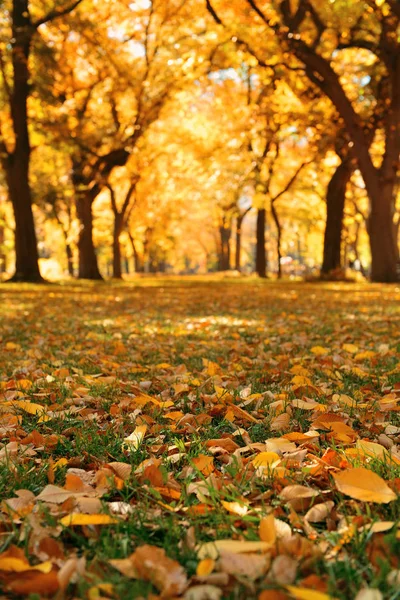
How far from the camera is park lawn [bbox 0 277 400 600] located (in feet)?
4.19

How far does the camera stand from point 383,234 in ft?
50.9

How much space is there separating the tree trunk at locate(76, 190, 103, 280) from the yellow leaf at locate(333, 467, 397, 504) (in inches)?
831

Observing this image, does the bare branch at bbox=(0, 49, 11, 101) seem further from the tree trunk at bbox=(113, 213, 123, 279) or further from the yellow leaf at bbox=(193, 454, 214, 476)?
the yellow leaf at bbox=(193, 454, 214, 476)

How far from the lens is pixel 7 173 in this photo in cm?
1633

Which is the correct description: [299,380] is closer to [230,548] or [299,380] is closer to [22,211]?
[230,548]

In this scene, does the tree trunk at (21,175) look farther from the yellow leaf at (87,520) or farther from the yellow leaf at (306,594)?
the yellow leaf at (306,594)

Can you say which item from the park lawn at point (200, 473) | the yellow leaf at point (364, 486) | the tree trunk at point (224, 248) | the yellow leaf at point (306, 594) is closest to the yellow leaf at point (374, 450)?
the park lawn at point (200, 473)

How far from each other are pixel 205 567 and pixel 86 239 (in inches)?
854

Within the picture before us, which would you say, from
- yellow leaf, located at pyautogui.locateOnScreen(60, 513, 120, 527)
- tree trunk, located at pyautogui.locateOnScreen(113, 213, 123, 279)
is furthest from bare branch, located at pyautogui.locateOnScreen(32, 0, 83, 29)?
yellow leaf, located at pyautogui.locateOnScreen(60, 513, 120, 527)

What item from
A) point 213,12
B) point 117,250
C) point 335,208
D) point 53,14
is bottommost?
point 117,250

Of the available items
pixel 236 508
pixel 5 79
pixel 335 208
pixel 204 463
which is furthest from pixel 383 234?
pixel 236 508

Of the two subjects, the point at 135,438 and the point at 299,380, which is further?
the point at 299,380

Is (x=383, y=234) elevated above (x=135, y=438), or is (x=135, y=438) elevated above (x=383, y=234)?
(x=383, y=234)

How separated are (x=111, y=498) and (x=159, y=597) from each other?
2.13 ft
